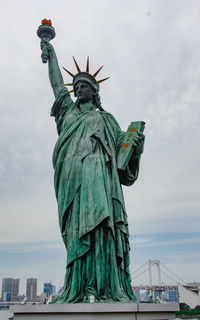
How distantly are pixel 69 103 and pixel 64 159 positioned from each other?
2114 mm

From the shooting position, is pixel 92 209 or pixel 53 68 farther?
pixel 53 68

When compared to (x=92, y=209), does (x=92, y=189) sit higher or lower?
higher

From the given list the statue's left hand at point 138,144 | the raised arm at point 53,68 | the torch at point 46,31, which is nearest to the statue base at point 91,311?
the statue's left hand at point 138,144

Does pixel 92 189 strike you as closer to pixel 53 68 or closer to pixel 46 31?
pixel 53 68

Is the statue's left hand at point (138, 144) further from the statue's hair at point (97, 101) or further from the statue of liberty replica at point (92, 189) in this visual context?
the statue's hair at point (97, 101)

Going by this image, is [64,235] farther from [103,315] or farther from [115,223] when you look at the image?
[103,315]

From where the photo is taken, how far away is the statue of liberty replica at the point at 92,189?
682cm

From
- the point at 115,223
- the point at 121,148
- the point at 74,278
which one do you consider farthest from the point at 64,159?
the point at 74,278

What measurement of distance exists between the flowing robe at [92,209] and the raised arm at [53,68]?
145cm

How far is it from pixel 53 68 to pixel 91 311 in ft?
22.8

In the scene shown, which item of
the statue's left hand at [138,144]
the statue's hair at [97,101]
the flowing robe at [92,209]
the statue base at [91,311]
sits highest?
the statue's hair at [97,101]

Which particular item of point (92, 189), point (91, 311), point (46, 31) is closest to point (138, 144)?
point (92, 189)

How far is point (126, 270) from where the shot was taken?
736 centimetres

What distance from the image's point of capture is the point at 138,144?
847cm
